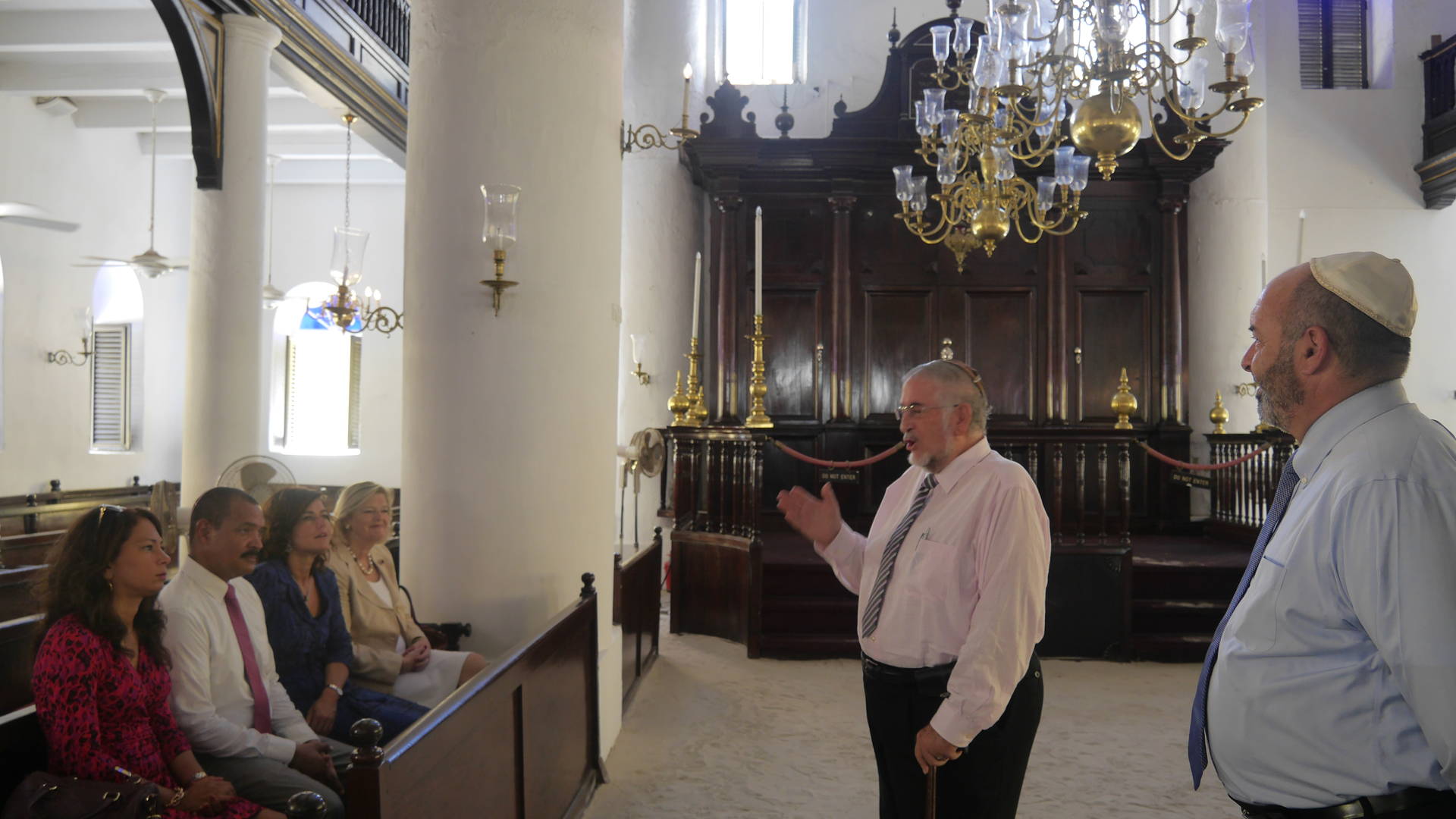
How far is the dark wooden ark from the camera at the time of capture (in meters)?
9.41

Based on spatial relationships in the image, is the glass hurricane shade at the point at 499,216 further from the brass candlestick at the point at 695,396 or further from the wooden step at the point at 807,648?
the brass candlestick at the point at 695,396

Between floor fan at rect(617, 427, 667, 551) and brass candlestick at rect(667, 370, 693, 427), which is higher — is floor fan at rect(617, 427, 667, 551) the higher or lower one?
the lower one

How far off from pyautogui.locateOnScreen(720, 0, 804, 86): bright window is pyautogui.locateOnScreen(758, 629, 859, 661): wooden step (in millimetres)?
6394

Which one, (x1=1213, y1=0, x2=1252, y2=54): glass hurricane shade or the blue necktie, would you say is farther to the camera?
(x1=1213, y1=0, x2=1252, y2=54): glass hurricane shade

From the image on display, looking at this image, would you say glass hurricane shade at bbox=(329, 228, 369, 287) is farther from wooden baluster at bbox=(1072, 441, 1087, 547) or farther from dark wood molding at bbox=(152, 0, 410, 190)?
wooden baluster at bbox=(1072, 441, 1087, 547)

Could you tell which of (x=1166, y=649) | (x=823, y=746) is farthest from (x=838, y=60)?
(x=823, y=746)

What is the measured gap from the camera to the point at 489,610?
4113 mm

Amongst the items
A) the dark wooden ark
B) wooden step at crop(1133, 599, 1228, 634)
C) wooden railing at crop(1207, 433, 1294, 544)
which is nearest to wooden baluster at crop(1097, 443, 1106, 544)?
wooden step at crop(1133, 599, 1228, 634)

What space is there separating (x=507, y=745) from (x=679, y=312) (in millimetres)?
7368

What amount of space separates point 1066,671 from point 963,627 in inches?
176

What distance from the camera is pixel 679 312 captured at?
397 inches

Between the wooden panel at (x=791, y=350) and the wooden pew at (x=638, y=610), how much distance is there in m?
2.78

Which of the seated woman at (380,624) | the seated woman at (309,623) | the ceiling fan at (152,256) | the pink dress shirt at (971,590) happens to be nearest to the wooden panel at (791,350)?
the seated woman at (380,624)

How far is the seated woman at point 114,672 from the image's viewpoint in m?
2.42
